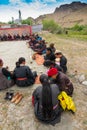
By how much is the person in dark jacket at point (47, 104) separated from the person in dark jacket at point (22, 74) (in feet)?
6.75

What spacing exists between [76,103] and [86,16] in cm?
14828

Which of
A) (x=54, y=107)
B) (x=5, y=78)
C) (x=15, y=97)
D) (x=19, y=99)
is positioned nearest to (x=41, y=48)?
(x=5, y=78)

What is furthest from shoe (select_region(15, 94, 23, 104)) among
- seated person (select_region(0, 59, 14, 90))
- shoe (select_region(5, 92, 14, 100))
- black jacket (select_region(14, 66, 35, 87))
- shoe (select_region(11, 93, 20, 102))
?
seated person (select_region(0, 59, 14, 90))

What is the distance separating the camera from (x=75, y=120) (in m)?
5.53

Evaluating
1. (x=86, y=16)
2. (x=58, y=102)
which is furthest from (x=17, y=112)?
(x=86, y=16)

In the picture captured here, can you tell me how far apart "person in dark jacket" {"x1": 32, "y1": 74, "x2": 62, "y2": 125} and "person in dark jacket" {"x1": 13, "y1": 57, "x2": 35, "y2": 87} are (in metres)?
2.06

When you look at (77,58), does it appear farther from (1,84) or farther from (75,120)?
(75,120)

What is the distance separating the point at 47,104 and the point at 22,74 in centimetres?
254

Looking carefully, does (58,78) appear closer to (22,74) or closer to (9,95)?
(22,74)

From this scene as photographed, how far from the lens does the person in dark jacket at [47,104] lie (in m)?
5.17

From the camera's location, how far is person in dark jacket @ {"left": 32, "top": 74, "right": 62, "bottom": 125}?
517 cm

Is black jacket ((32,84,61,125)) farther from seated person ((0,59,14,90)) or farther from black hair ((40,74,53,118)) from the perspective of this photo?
seated person ((0,59,14,90))

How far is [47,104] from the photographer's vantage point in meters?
5.16

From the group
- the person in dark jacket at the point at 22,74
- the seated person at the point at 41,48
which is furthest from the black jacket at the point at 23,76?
the seated person at the point at 41,48
